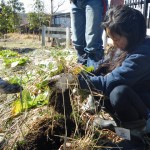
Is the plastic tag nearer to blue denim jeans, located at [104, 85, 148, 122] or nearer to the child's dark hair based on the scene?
blue denim jeans, located at [104, 85, 148, 122]

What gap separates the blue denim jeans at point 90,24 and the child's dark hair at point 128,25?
3.09 ft

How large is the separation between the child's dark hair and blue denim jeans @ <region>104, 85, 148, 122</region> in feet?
1.02

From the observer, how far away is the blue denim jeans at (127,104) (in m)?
1.90

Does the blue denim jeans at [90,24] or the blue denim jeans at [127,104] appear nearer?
the blue denim jeans at [127,104]

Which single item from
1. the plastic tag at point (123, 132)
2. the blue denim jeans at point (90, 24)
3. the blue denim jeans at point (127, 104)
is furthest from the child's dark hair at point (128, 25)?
the blue denim jeans at point (90, 24)

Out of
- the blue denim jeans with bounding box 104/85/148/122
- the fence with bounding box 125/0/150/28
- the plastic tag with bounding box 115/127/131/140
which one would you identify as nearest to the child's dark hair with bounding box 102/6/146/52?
the blue denim jeans with bounding box 104/85/148/122

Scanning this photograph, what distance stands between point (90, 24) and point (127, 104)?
4.46 feet

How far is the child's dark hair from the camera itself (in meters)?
1.95

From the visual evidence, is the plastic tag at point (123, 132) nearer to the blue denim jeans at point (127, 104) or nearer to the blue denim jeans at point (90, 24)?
the blue denim jeans at point (127, 104)

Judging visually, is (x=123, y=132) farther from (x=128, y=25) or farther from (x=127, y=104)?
(x=128, y=25)

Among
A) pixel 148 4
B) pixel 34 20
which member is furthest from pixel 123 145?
pixel 34 20

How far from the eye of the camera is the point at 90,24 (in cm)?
305

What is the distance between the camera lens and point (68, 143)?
194 centimetres

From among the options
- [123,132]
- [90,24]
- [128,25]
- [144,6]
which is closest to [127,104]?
[123,132]
